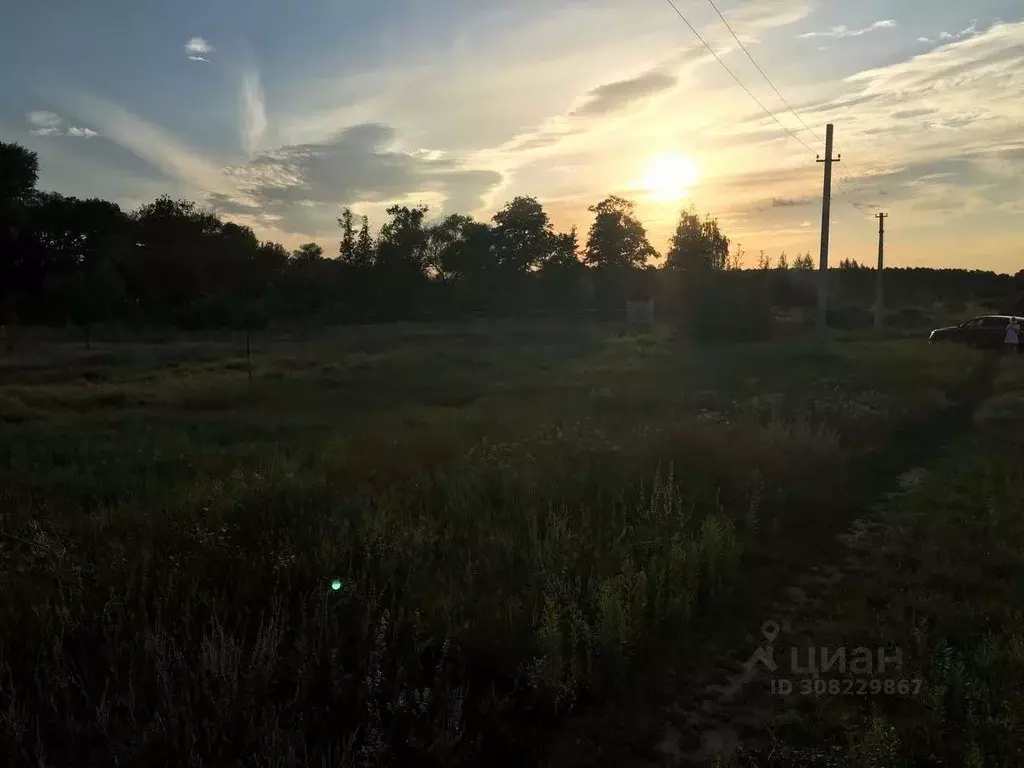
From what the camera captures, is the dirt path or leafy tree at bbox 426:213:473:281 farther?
leafy tree at bbox 426:213:473:281

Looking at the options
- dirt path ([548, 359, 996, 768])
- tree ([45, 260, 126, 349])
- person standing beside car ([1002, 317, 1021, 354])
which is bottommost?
dirt path ([548, 359, 996, 768])

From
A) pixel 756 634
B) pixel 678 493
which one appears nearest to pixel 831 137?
pixel 678 493

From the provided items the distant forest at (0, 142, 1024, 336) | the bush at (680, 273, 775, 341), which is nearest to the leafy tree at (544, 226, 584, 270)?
the distant forest at (0, 142, 1024, 336)

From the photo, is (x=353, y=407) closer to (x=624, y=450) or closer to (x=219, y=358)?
(x=624, y=450)

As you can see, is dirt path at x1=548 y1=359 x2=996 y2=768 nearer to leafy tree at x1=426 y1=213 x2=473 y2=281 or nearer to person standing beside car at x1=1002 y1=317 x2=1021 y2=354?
person standing beside car at x1=1002 y1=317 x2=1021 y2=354

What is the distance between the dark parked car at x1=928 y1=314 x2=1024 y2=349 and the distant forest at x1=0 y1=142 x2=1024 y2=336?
896 cm

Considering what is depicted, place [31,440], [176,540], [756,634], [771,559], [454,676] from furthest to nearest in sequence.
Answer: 1. [31,440]
2. [771,559]
3. [176,540]
4. [756,634]
5. [454,676]

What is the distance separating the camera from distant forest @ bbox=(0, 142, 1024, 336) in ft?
151

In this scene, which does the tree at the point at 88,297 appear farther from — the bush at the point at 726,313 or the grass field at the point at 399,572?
the grass field at the point at 399,572

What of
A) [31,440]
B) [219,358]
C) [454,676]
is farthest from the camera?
[219,358]

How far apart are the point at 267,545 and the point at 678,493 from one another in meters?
4.10

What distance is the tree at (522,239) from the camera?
9088cm

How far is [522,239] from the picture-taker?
300 ft

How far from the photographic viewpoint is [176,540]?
18.2 ft
